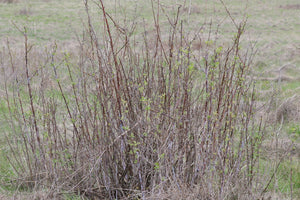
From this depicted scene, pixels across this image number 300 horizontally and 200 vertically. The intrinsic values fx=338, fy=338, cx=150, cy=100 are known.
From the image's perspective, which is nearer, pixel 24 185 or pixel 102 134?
pixel 102 134

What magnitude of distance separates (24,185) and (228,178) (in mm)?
2089

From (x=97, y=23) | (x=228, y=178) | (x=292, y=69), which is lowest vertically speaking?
(x=292, y=69)

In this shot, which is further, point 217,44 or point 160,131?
point 217,44

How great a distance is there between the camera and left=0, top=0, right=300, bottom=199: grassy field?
10.1 ft

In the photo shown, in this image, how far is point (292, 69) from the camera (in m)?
9.20

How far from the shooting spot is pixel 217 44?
27.4ft

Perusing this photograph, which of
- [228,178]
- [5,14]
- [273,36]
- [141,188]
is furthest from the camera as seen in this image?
[5,14]

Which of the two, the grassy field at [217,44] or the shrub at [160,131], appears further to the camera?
the grassy field at [217,44]

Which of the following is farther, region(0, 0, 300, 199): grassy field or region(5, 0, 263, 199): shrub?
region(0, 0, 300, 199): grassy field

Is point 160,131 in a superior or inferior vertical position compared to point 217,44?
superior

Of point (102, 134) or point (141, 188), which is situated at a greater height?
point (102, 134)

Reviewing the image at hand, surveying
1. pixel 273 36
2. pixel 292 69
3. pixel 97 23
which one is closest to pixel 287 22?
pixel 273 36

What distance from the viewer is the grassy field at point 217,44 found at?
3.09 meters

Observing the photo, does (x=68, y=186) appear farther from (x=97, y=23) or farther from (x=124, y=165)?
(x=97, y=23)
